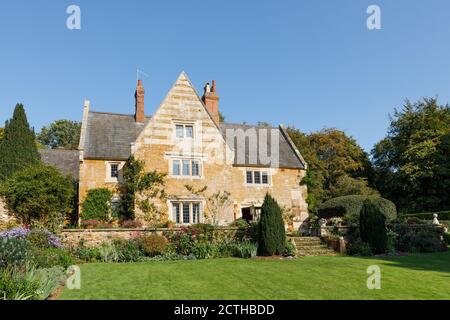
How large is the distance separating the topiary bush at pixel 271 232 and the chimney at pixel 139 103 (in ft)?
53.9

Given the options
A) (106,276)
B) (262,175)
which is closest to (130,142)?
(262,175)

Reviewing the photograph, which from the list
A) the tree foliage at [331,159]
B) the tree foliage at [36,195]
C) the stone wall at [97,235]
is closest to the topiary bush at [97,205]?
the tree foliage at [36,195]

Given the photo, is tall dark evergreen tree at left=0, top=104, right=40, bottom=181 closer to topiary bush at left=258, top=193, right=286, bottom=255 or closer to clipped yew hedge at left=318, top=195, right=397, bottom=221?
topiary bush at left=258, top=193, right=286, bottom=255

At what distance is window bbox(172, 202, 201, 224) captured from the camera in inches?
1134

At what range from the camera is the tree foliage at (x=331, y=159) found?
Answer: 47062 mm

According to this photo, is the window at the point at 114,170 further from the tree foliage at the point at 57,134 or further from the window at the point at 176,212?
the tree foliage at the point at 57,134

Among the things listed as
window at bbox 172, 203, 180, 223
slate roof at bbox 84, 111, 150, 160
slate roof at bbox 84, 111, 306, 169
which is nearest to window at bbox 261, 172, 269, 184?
slate roof at bbox 84, 111, 306, 169

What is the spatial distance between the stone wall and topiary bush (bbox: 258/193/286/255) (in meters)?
4.67

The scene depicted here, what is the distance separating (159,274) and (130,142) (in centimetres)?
1870

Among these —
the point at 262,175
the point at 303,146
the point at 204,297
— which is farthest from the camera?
the point at 303,146
